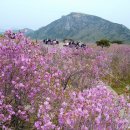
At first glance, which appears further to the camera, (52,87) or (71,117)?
(52,87)

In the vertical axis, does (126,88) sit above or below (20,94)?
below

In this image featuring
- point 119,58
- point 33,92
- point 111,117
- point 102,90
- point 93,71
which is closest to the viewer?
point 111,117

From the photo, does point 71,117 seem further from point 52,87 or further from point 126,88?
point 126,88

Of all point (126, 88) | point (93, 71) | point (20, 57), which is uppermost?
point (20, 57)

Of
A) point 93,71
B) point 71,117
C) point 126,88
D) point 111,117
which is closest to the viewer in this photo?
point 71,117

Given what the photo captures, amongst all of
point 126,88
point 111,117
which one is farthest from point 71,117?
point 126,88

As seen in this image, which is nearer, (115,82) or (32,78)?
(32,78)

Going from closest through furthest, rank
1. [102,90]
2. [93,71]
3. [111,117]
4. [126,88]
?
[111,117], [102,90], [93,71], [126,88]

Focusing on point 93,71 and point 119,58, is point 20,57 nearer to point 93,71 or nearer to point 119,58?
point 93,71

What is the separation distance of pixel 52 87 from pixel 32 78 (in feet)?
1.68

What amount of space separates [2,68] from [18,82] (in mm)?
512

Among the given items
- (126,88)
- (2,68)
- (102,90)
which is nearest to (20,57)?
(2,68)

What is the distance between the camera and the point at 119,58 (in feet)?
101

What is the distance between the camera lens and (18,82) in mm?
9023
